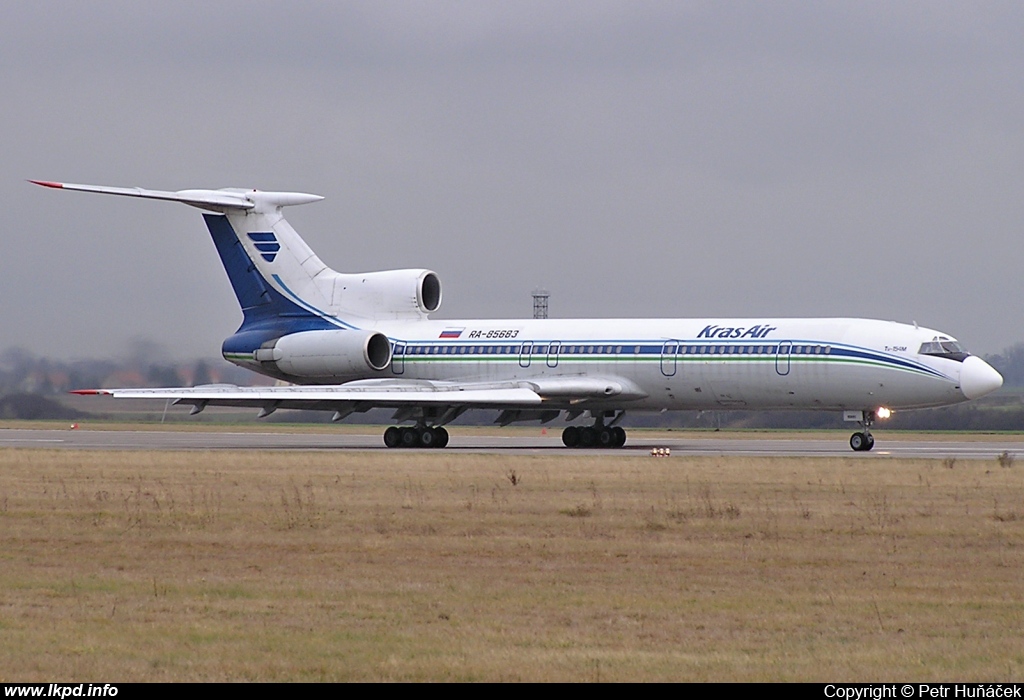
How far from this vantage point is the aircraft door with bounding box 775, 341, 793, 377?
116ft

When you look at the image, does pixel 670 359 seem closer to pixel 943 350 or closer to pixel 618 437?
pixel 618 437

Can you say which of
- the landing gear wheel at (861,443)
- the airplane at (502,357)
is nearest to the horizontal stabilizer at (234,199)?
the airplane at (502,357)

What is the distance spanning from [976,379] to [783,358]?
4.70 meters

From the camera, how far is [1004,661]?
902 cm

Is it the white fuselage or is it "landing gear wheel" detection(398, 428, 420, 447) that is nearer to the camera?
the white fuselage

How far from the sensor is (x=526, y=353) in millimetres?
39156

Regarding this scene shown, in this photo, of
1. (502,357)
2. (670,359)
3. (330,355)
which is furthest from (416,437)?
(670,359)

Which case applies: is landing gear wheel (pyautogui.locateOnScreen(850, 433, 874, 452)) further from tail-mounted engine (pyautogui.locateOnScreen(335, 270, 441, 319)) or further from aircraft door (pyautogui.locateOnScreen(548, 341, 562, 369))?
tail-mounted engine (pyautogui.locateOnScreen(335, 270, 441, 319))

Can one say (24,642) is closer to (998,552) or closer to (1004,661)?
(1004,661)

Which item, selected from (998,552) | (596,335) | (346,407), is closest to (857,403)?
(596,335)

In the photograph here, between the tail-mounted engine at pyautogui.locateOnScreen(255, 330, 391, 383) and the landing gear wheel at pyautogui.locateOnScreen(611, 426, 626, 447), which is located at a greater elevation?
the tail-mounted engine at pyautogui.locateOnScreen(255, 330, 391, 383)

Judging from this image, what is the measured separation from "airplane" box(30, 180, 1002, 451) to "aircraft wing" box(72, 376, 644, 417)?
5 centimetres

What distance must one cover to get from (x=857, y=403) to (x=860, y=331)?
1.84 meters

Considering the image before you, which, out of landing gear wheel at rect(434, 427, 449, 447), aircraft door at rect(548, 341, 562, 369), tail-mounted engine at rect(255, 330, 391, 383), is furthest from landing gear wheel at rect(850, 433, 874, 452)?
tail-mounted engine at rect(255, 330, 391, 383)
